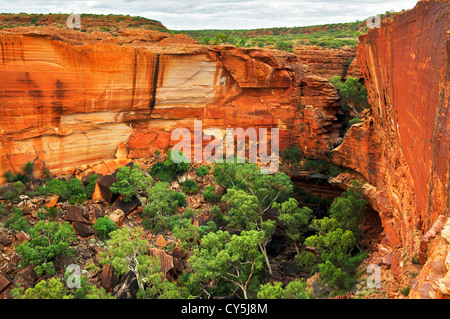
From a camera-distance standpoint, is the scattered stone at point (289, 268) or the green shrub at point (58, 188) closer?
the scattered stone at point (289, 268)

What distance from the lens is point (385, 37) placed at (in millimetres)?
18844

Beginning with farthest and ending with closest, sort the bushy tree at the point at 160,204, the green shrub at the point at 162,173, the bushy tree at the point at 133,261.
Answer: the green shrub at the point at 162,173
the bushy tree at the point at 160,204
the bushy tree at the point at 133,261

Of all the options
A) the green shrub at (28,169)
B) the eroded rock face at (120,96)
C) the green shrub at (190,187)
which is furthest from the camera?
the green shrub at (190,187)

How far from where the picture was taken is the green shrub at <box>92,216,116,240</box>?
2203cm

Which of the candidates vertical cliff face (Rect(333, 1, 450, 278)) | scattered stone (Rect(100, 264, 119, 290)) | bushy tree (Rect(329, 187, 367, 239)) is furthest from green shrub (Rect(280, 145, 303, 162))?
scattered stone (Rect(100, 264, 119, 290))

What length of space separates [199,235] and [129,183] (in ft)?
20.8

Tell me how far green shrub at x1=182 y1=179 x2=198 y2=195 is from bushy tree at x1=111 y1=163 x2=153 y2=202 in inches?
117

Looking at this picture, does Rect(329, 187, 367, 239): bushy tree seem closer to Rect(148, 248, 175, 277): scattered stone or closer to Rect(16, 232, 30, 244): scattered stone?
Rect(148, 248, 175, 277): scattered stone

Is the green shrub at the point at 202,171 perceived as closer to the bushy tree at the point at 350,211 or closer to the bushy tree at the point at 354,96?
the bushy tree at the point at 350,211

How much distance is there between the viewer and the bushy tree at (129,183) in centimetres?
2466

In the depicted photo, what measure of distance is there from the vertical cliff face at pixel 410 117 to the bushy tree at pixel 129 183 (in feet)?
49.4

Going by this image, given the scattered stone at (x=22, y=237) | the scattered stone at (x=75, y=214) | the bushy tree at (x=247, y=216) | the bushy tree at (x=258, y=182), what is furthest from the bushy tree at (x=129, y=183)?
the bushy tree at (x=247, y=216)

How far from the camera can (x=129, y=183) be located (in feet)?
83.1
